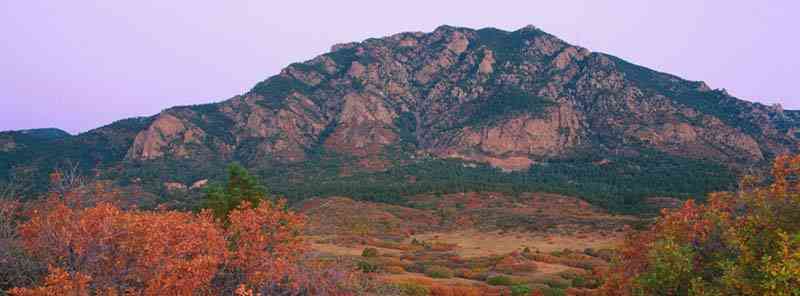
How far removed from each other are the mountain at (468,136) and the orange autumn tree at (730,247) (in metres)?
81.2

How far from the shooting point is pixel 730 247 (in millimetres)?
10430

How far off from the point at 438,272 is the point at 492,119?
448 feet

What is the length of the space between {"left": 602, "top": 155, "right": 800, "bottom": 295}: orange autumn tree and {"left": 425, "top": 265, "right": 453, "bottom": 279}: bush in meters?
17.8

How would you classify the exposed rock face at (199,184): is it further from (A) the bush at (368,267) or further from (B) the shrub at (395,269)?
(A) the bush at (368,267)

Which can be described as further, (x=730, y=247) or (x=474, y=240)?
(x=474, y=240)

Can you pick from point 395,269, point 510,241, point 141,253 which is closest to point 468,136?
point 510,241

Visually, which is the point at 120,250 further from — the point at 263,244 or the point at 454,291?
the point at 454,291

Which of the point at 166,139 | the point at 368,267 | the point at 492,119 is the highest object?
the point at 492,119

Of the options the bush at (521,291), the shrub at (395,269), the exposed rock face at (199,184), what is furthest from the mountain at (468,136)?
the bush at (521,291)

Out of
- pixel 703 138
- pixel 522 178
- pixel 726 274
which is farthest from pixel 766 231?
pixel 703 138

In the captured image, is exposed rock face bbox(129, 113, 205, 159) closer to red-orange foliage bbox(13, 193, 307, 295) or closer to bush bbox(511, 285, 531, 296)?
bush bbox(511, 285, 531, 296)

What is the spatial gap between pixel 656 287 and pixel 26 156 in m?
171

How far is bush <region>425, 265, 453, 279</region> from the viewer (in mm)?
29734

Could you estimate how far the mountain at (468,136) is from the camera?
118312 mm
